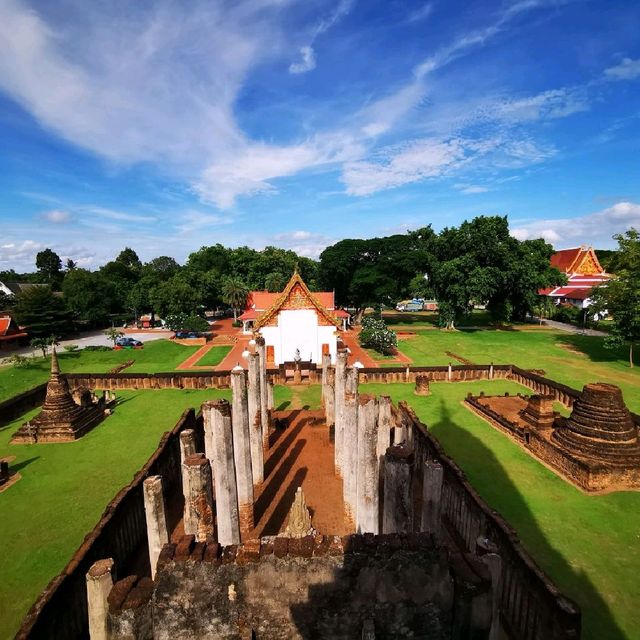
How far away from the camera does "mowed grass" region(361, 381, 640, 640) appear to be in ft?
27.8

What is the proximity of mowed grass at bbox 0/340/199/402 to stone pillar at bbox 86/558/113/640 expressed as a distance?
22.7 metres

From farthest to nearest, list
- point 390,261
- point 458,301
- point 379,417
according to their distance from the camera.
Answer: point 390,261 < point 458,301 < point 379,417

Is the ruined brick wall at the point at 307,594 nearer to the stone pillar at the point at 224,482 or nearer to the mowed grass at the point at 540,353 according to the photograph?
the stone pillar at the point at 224,482

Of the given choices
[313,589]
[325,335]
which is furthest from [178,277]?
[313,589]

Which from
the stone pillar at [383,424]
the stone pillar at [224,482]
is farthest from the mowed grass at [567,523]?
the stone pillar at [224,482]

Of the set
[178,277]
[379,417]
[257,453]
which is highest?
[178,277]

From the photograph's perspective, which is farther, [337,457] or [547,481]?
[337,457]

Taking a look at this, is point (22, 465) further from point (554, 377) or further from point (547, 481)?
point (554, 377)

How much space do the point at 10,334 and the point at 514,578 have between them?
4720cm

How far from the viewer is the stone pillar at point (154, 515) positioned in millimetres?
8664

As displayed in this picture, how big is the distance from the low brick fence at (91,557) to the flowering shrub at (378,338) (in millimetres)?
24161

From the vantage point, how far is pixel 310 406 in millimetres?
22391

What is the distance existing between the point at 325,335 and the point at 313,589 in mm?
26714

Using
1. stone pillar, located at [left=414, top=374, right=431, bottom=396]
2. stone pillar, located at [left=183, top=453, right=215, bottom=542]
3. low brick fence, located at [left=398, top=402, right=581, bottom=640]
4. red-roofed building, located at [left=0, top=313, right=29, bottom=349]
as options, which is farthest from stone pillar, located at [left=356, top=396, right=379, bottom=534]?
red-roofed building, located at [left=0, top=313, right=29, bottom=349]
